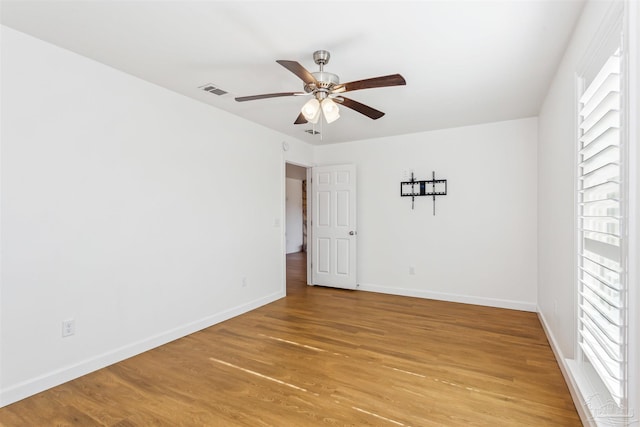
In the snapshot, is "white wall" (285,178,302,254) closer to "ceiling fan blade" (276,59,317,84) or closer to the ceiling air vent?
the ceiling air vent

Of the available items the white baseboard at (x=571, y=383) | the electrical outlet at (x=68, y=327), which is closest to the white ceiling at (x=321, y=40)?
the electrical outlet at (x=68, y=327)

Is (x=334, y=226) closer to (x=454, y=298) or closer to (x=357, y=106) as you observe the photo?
(x=454, y=298)

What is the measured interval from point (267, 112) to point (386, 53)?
1.82 meters

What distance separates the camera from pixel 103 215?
272cm

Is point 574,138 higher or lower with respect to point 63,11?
lower

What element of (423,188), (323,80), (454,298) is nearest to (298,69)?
(323,80)

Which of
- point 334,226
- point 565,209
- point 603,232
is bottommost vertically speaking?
point 334,226

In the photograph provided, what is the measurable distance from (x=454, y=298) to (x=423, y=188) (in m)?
1.63

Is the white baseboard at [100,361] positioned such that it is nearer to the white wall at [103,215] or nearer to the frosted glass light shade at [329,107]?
the white wall at [103,215]

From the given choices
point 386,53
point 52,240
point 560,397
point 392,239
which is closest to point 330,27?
point 386,53

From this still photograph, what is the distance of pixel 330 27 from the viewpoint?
84.2 inches

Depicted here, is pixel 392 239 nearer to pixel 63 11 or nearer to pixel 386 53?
pixel 386 53

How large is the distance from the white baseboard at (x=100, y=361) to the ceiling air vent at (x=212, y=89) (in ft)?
7.90

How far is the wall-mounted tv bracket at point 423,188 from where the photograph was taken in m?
4.74
